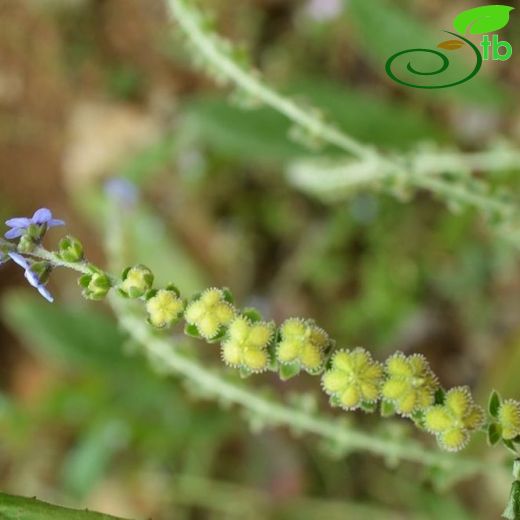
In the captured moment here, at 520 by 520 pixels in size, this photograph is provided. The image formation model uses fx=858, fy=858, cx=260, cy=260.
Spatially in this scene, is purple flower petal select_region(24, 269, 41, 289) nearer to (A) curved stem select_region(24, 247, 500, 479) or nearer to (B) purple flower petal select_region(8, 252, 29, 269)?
(B) purple flower petal select_region(8, 252, 29, 269)

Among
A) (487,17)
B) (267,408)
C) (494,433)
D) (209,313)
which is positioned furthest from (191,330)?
(487,17)

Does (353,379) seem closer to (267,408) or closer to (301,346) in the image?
(301,346)

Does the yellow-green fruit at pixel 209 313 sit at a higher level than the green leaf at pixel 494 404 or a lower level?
lower

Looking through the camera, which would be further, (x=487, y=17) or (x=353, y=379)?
(x=487, y=17)

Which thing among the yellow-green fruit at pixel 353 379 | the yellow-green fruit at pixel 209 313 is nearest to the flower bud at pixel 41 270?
the yellow-green fruit at pixel 209 313

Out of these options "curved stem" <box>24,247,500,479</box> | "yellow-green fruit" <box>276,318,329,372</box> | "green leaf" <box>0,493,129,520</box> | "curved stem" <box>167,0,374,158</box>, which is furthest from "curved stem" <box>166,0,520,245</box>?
"green leaf" <box>0,493,129,520</box>

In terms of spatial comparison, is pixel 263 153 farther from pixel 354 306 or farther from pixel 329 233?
pixel 354 306

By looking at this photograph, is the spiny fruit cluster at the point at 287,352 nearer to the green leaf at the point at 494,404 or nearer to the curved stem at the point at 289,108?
the green leaf at the point at 494,404
